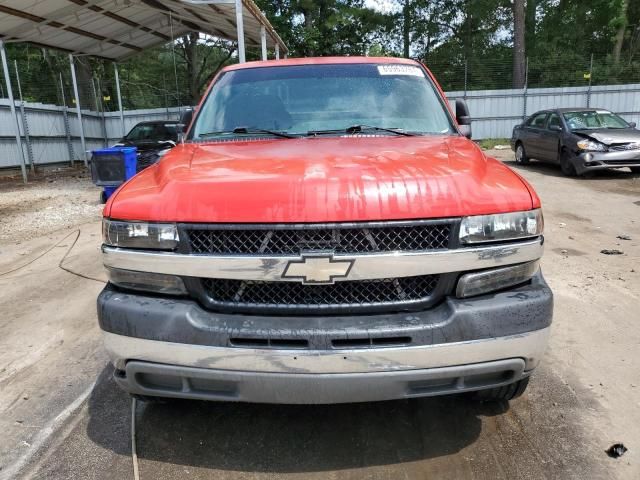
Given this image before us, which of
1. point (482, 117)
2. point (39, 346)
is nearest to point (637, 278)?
point (39, 346)

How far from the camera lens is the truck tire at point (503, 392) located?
2608mm

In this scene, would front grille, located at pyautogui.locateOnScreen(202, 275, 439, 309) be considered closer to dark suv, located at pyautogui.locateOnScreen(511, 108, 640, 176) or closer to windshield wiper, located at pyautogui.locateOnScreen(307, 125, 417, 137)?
windshield wiper, located at pyautogui.locateOnScreen(307, 125, 417, 137)

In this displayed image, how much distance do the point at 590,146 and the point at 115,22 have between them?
1209 cm

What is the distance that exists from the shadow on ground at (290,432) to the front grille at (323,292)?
830 mm

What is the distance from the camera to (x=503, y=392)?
2637mm

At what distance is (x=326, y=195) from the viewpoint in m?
2.12

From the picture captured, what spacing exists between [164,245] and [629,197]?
932 cm

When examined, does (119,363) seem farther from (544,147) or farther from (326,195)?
(544,147)

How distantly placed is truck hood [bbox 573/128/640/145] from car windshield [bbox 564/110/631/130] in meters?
0.41

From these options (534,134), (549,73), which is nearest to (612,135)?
(534,134)

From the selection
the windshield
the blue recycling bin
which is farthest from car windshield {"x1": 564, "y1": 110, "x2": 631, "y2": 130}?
the blue recycling bin

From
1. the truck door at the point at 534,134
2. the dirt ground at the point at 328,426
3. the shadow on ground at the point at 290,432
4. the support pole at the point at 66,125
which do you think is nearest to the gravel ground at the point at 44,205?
the support pole at the point at 66,125

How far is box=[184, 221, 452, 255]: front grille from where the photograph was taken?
6.94 ft

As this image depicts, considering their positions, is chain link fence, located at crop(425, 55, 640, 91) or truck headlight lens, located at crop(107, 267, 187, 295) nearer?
truck headlight lens, located at crop(107, 267, 187, 295)
